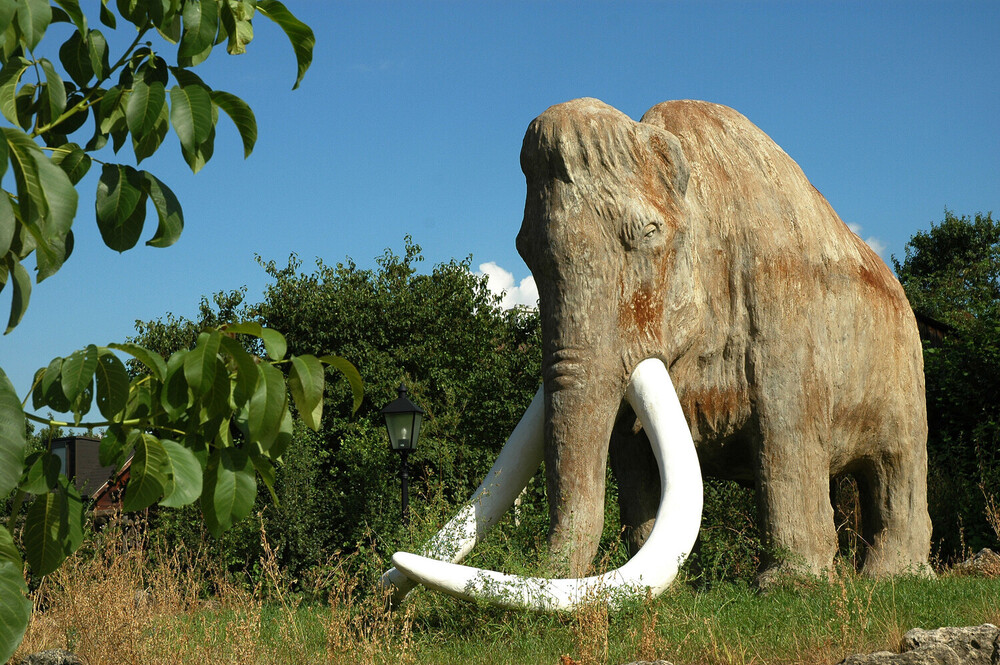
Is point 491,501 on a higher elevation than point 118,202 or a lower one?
lower

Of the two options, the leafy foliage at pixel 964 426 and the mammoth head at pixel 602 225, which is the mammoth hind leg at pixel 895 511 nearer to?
the leafy foliage at pixel 964 426

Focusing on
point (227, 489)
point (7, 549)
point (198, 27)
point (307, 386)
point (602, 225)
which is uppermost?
point (602, 225)

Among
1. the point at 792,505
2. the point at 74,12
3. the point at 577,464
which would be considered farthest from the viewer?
the point at 792,505

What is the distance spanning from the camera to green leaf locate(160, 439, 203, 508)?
2006 millimetres

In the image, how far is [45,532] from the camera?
7.16ft

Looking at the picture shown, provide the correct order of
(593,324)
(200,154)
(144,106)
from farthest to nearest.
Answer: (593,324)
(200,154)
(144,106)

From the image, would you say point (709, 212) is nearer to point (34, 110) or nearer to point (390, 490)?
point (34, 110)

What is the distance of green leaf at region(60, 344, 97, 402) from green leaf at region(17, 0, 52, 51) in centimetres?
61

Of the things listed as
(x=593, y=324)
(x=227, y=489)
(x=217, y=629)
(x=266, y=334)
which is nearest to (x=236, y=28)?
(x=266, y=334)

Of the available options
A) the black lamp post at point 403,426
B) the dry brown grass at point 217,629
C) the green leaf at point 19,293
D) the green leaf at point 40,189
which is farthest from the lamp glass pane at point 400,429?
the green leaf at point 40,189

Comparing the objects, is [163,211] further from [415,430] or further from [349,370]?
Result: [415,430]

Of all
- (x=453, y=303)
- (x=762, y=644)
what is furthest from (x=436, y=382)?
(x=762, y=644)

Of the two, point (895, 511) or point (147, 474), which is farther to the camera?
point (895, 511)

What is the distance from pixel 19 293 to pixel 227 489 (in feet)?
1.86
